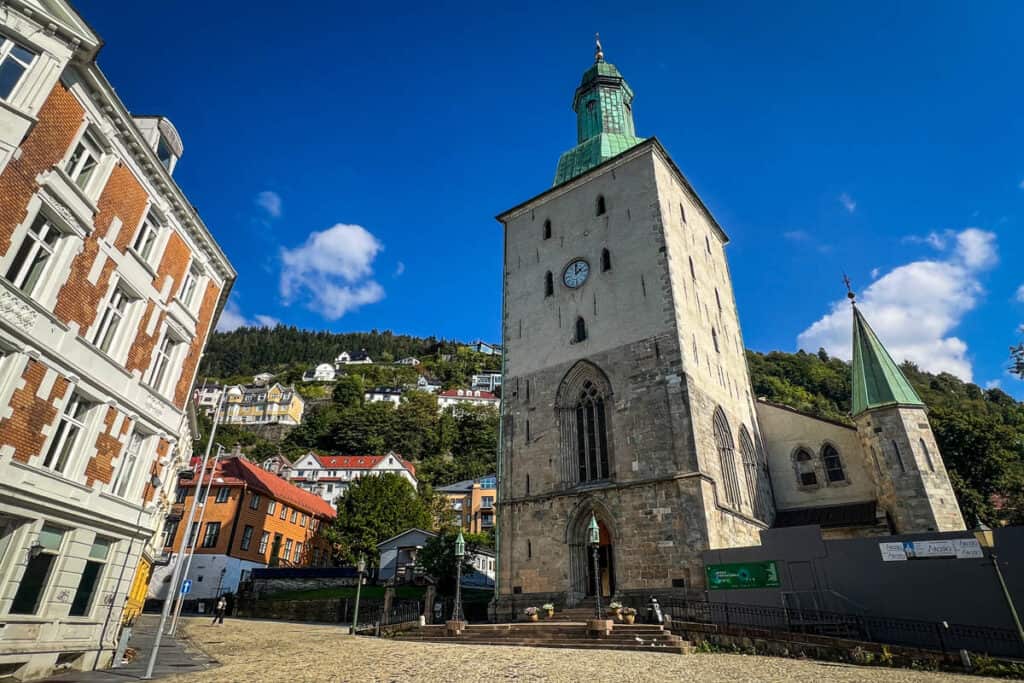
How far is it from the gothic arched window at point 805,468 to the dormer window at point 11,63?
99.0ft

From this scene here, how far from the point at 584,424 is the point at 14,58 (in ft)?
69.2

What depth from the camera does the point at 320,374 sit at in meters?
155

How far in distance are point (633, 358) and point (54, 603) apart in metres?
20.0

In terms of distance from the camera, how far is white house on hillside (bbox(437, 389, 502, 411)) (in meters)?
129

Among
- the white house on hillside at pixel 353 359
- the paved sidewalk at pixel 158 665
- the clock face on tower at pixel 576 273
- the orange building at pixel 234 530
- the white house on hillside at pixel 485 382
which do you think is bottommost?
the paved sidewalk at pixel 158 665

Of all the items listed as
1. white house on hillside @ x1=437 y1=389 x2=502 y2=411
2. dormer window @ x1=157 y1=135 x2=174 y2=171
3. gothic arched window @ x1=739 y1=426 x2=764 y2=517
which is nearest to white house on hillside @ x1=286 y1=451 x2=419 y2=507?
white house on hillside @ x1=437 y1=389 x2=502 y2=411

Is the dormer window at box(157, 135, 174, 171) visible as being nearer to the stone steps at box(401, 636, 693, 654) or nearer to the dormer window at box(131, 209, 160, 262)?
the dormer window at box(131, 209, 160, 262)

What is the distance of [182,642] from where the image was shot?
781 inches

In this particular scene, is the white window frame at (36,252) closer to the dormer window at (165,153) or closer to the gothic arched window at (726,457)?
the dormer window at (165,153)

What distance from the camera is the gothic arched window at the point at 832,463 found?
24.8 metres

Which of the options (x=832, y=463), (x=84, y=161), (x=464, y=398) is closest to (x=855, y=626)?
(x=832, y=463)

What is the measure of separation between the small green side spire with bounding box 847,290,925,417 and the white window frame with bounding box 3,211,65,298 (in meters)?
28.1

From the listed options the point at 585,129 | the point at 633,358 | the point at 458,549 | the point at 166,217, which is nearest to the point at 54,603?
the point at 166,217

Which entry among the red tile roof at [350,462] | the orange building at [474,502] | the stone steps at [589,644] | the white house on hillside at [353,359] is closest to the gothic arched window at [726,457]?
the stone steps at [589,644]
